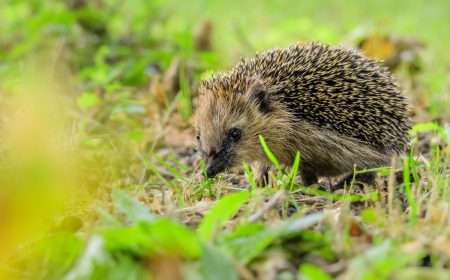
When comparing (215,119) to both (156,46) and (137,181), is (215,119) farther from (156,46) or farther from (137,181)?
(156,46)

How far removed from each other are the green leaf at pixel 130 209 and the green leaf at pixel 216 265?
55cm

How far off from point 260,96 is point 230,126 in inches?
14.1

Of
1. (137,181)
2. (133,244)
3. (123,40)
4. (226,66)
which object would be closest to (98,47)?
(123,40)

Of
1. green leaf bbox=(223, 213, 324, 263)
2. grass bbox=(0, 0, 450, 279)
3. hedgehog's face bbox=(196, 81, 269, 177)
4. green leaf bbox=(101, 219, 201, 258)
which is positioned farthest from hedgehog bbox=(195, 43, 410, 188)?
green leaf bbox=(101, 219, 201, 258)

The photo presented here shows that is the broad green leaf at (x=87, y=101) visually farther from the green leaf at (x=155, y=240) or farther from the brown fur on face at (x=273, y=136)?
the green leaf at (x=155, y=240)

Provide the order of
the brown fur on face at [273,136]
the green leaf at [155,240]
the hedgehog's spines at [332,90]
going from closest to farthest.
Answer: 1. the green leaf at [155,240]
2. the brown fur on face at [273,136]
3. the hedgehog's spines at [332,90]

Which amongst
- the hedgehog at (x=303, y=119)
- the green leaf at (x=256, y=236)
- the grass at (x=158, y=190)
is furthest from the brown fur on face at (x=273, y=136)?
the green leaf at (x=256, y=236)

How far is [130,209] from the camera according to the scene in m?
3.93

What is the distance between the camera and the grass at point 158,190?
126 inches

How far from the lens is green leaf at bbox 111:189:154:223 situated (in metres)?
3.86

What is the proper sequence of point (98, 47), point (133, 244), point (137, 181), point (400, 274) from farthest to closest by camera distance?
point (98, 47), point (137, 181), point (133, 244), point (400, 274)

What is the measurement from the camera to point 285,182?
5.20 metres

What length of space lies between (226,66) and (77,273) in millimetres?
7133

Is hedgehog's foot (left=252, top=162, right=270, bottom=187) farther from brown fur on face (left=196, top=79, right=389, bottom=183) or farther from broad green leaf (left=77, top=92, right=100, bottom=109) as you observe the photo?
broad green leaf (left=77, top=92, right=100, bottom=109)
